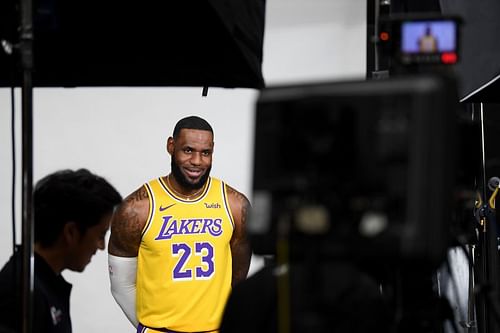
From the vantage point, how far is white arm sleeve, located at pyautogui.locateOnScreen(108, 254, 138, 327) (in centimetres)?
264

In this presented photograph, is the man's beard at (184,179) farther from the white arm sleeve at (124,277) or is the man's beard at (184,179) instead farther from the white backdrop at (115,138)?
the white arm sleeve at (124,277)

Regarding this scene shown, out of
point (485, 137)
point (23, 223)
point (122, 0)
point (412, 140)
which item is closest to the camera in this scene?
point (412, 140)

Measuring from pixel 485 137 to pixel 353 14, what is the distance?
88cm

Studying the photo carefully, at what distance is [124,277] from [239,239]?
1.56 feet

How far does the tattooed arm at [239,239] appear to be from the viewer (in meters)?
2.68

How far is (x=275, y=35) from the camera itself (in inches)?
120

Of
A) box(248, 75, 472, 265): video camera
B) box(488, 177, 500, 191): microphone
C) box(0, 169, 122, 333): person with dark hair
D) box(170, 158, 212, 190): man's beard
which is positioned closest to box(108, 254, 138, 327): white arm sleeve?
box(170, 158, 212, 190): man's beard

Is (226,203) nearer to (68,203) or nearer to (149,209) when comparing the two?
(149,209)

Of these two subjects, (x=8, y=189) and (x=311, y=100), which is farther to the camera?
(x=8, y=189)

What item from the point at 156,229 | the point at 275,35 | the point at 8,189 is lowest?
the point at 156,229

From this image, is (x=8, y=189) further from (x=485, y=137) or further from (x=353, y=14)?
(x=485, y=137)

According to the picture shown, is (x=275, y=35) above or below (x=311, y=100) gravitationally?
above

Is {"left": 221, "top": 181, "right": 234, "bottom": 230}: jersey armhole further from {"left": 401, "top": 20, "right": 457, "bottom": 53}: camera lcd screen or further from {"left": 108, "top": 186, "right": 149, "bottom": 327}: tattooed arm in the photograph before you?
{"left": 401, "top": 20, "right": 457, "bottom": 53}: camera lcd screen

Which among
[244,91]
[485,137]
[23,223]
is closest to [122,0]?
[23,223]
